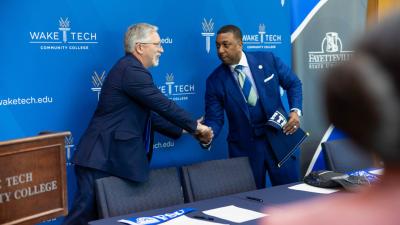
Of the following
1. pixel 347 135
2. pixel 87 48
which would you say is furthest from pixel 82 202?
pixel 347 135

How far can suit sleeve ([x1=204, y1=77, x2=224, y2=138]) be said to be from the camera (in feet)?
14.4

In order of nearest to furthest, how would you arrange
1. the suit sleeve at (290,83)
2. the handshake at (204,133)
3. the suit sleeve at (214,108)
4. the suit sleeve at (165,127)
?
the handshake at (204,133) → the suit sleeve at (165,127) → the suit sleeve at (214,108) → the suit sleeve at (290,83)

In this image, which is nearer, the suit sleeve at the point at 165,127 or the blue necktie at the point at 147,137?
the blue necktie at the point at 147,137

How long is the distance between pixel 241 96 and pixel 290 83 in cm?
51

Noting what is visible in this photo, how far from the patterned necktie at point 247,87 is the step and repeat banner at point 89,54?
49 cm

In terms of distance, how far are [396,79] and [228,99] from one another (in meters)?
3.80

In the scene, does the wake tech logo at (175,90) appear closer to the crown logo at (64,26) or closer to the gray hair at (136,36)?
the gray hair at (136,36)

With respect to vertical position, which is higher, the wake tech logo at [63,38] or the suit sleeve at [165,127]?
the wake tech logo at [63,38]

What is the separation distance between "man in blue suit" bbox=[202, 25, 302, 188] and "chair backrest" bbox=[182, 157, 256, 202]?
764 mm

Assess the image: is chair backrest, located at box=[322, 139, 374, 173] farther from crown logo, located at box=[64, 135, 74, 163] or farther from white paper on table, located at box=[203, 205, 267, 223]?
crown logo, located at box=[64, 135, 74, 163]

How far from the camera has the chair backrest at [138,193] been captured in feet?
9.75

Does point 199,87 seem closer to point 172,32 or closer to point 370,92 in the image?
point 172,32

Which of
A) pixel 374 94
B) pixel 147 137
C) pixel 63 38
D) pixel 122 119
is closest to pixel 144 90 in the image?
pixel 122 119

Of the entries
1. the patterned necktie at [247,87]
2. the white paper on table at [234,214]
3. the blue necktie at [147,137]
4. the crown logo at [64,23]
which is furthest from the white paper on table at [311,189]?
the crown logo at [64,23]
